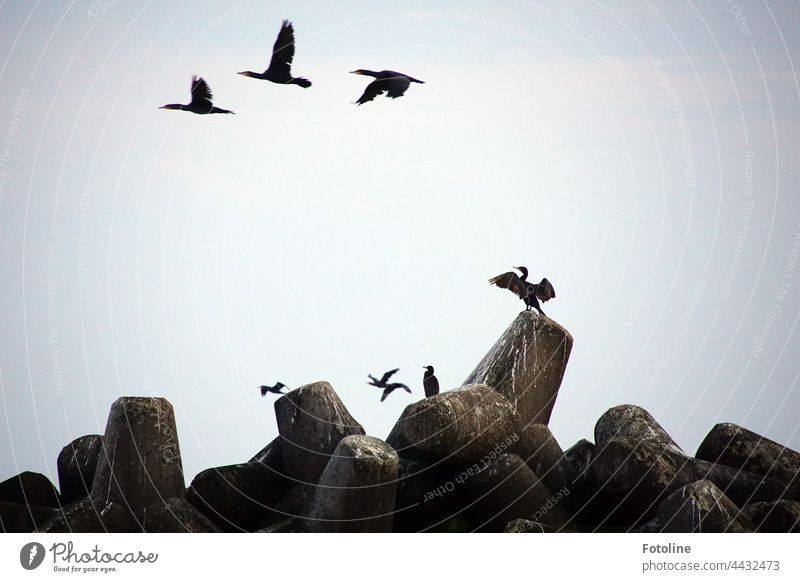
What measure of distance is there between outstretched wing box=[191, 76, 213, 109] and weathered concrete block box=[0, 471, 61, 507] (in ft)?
15.6

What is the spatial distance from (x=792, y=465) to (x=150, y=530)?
24.3 feet

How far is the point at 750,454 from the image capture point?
1275 centimetres

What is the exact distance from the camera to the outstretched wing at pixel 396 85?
12.6 m

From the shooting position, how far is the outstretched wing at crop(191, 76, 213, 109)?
42.7 feet

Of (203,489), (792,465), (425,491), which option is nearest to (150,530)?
(203,489)

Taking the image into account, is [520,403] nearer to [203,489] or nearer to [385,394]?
[385,394]

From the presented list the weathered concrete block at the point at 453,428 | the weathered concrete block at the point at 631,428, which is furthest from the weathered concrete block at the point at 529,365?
the weathered concrete block at the point at 453,428

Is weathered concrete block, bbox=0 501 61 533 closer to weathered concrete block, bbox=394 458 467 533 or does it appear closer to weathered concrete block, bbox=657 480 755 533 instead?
weathered concrete block, bbox=394 458 467 533

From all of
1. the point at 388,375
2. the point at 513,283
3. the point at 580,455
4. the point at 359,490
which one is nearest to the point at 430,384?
the point at 388,375

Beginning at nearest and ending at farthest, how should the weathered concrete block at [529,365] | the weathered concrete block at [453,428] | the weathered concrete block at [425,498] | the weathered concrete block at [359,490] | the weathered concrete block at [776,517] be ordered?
1. the weathered concrete block at [359,490]
2. the weathered concrete block at [776,517]
3. the weathered concrete block at [425,498]
4. the weathered concrete block at [453,428]
5. the weathered concrete block at [529,365]

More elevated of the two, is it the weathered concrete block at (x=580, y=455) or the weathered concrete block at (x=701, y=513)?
the weathered concrete block at (x=580, y=455)

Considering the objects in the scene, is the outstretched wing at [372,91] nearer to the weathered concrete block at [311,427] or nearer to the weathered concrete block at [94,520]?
the weathered concrete block at [311,427]

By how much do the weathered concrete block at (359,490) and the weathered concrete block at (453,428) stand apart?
3.03 feet

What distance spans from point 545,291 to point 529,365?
4.26 ft
